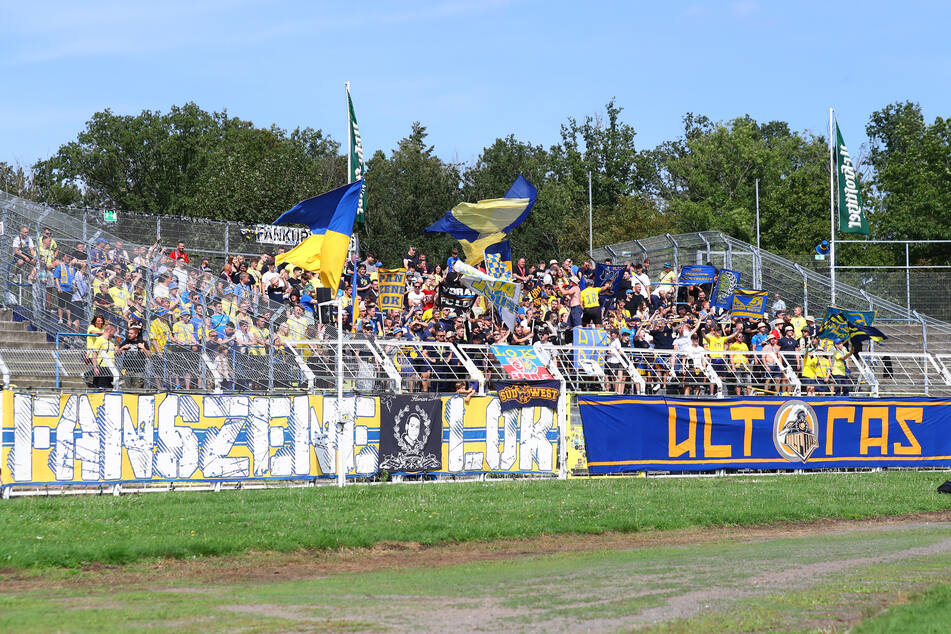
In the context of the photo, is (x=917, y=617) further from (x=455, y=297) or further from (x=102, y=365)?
(x=455, y=297)

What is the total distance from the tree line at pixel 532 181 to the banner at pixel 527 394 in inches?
1364

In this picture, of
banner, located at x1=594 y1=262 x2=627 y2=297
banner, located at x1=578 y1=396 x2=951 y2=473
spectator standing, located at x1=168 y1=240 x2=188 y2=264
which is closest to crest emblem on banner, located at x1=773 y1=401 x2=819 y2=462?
banner, located at x1=578 y1=396 x2=951 y2=473

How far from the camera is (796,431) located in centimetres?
2623

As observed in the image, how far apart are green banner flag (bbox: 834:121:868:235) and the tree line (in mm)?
15890

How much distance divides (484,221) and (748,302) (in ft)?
27.0

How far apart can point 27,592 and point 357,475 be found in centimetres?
976

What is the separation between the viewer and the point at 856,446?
2686cm

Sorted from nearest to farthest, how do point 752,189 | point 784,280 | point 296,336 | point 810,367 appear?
1. point 296,336
2. point 810,367
3. point 784,280
4. point 752,189

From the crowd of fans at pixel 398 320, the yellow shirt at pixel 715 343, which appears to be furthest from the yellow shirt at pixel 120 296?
the yellow shirt at pixel 715 343

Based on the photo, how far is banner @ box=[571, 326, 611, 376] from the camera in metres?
25.3

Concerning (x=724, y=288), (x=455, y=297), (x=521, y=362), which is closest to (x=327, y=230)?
(x=521, y=362)

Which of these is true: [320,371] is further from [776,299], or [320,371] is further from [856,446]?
[776,299]

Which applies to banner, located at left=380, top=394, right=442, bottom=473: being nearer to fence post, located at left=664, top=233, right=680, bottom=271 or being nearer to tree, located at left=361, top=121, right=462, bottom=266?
fence post, located at left=664, top=233, right=680, bottom=271

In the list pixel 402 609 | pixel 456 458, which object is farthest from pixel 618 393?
pixel 402 609
